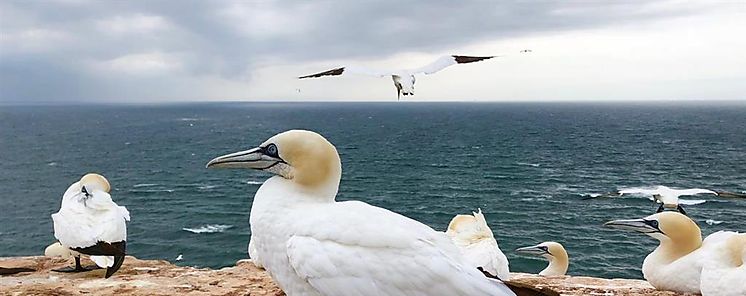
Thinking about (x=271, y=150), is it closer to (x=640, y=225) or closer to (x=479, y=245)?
(x=479, y=245)

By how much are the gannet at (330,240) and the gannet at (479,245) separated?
250 centimetres

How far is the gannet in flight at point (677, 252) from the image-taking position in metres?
5.67

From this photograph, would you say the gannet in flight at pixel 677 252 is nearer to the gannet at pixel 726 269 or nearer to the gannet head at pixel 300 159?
the gannet at pixel 726 269

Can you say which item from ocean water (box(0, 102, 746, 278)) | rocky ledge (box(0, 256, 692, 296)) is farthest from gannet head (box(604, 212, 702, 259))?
ocean water (box(0, 102, 746, 278))

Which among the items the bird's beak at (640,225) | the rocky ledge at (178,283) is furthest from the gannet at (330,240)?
the bird's beak at (640,225)

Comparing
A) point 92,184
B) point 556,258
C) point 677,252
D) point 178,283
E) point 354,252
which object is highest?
point 354,252

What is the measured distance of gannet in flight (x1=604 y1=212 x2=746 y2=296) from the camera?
5670 mm

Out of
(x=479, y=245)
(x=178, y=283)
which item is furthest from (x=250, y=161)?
(x=479, y=245)

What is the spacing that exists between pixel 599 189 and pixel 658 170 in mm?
11263

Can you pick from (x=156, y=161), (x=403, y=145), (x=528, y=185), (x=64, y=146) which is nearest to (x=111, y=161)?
(x=156, y=161)

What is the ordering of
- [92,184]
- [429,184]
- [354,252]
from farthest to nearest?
[429,184]
[92,184]
[354,252]

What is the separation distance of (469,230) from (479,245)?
636 millimetres

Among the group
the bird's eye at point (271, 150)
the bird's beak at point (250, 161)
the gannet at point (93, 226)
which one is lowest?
the gannet at point (93, 226)

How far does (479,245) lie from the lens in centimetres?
625
